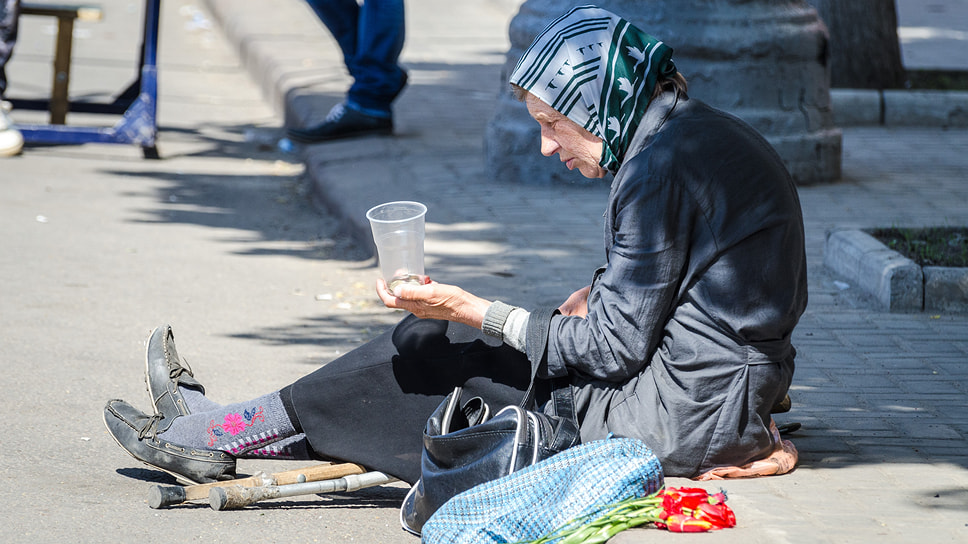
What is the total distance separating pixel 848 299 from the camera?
14.8 feet

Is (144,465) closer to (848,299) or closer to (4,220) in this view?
(848,299)

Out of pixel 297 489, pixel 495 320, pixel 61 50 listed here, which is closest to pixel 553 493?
pixel 495 320

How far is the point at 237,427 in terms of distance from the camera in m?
2.91

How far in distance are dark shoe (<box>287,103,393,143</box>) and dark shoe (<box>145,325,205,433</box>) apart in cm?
417

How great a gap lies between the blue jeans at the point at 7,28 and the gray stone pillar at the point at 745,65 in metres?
3.05

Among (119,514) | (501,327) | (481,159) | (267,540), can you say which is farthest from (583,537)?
(481,159)

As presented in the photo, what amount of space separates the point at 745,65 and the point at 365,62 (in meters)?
2.35

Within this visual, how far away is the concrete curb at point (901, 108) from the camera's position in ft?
25.2

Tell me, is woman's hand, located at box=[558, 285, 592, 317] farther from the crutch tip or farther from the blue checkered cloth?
the crutch tip

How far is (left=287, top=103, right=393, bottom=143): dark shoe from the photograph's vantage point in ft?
23.9

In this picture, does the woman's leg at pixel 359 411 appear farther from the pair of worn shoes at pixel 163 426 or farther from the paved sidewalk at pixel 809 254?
the paved sidewalk at pixel 809 254

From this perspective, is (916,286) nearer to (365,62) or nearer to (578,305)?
(578,305)

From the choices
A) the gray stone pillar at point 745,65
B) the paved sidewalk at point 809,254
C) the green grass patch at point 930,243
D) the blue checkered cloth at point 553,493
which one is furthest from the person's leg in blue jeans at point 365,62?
the blue checkered cloth at point 553,493

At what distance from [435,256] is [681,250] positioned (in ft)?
9.20
